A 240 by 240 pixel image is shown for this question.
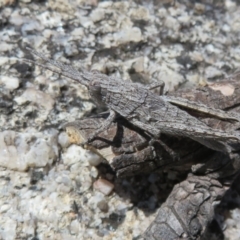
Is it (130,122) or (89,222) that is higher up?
(130,122)

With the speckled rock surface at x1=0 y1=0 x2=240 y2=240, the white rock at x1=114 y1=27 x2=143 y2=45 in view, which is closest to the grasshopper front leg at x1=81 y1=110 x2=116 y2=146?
the speckled rock surface at x1=0 y1=0 x2=240 y2=240

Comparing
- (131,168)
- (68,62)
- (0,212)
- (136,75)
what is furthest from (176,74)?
(0,212)

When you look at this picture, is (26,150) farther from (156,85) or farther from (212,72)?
(212,72)

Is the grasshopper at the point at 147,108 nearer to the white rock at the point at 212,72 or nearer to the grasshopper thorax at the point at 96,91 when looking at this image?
the grasshopper thorax at the point at 96,91

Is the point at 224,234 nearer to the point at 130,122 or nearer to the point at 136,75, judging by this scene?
the point at 130,122

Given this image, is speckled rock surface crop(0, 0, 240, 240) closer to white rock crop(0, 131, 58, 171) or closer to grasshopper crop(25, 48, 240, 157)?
white rock crop(0, 131, 58, 171)

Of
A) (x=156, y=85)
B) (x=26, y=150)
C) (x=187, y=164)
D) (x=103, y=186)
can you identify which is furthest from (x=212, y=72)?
(x=26, y=150)

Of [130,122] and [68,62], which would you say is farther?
[68,62]
